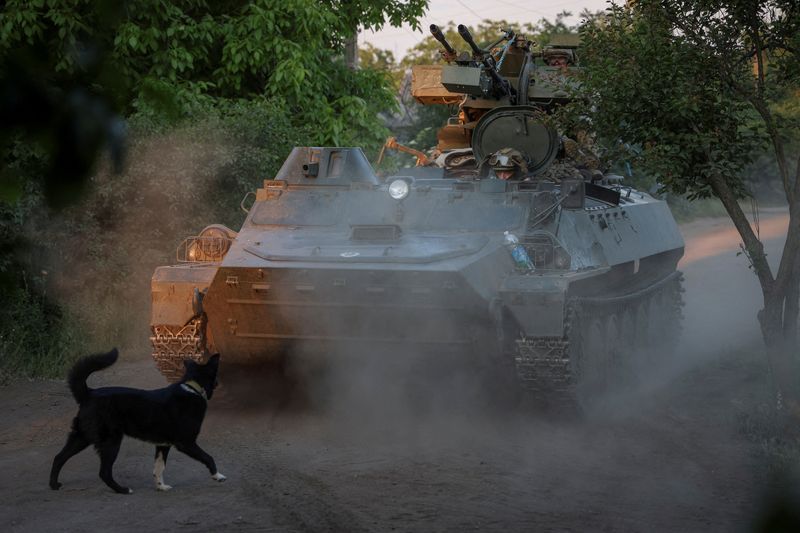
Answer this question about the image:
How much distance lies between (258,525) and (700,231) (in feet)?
80.4

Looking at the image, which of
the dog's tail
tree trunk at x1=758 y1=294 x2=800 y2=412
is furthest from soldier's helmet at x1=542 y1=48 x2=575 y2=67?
the dog's tail

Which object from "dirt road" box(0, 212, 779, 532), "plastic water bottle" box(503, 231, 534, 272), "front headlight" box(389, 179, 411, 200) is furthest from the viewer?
"front headlight" box(389, 179, 411, 200)

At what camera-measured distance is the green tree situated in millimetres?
8836

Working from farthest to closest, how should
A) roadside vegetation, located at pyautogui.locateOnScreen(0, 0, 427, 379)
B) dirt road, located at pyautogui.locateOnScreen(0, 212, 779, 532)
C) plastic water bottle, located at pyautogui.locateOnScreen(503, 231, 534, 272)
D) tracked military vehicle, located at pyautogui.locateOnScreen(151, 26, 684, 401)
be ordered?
plastic water bottle, located at pyautogui.locateOnScreen(503, 231, 534, 272) < tracked military vehicle, located at pyautogui.locateOnScreen(151, 26, 684, 401) < dirt road, located at pyautogui.locateOnScreen(0, 212, 779, 532) < roadside vegetation, located at pyautogui.locateOnScreen(0, 0, 427, 379)

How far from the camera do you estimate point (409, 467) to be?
23.3 feet

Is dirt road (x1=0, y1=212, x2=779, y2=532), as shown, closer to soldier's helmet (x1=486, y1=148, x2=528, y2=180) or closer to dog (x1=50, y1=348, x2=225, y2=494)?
dog (x1=50, y1=348, x2=225, y2=494)

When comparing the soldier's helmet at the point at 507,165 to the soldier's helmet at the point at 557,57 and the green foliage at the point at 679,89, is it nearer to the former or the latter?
the green foliage at the point at 679,89

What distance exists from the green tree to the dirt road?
1115 millimetres

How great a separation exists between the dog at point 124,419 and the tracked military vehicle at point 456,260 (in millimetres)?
2009

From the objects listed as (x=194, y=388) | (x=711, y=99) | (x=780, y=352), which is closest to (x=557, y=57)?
(x=711, y=99)

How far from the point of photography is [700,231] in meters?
28.5

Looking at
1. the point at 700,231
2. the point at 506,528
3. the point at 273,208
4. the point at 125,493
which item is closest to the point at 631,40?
the point at 273,208

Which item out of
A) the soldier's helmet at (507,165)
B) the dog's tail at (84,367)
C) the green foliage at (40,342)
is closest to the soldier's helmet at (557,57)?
→ the soldier's helmet at (507,165)

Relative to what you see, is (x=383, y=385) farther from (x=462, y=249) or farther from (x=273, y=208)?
(x=273, y=208)
